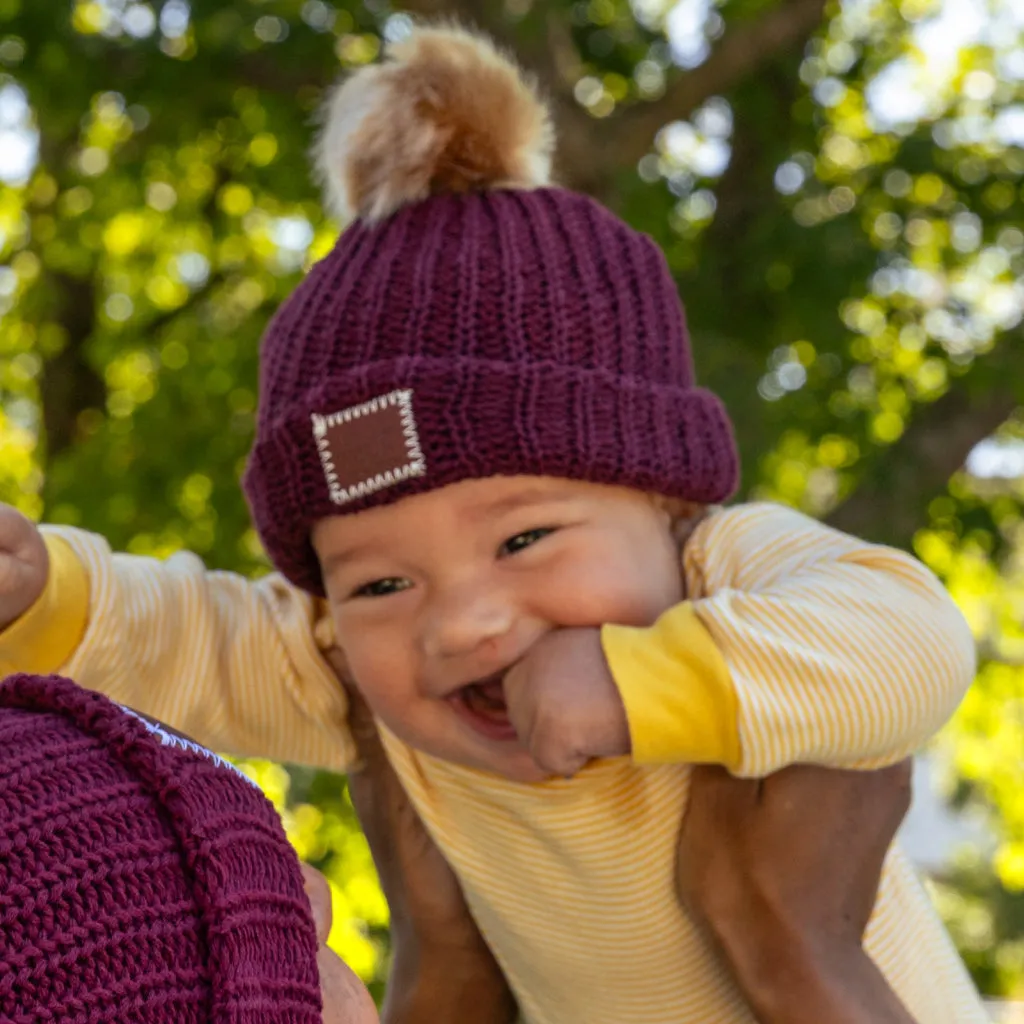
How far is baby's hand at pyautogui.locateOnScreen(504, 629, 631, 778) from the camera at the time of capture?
1.46 m

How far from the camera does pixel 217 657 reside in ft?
6.27

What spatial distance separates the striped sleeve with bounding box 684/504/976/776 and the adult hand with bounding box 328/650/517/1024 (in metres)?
0.52

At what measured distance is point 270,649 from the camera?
1.93 metres

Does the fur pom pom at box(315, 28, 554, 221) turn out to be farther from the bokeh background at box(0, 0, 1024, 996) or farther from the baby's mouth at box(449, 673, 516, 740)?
the bokeh background at box(0, 0, 1024, 996)

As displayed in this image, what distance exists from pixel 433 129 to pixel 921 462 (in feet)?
12.6

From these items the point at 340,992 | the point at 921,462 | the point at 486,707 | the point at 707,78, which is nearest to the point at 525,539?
the point at 486,707

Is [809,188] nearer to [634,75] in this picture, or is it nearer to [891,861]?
[634,75]

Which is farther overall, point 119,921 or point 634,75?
point 634,75

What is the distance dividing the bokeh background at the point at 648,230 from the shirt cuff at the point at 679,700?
282 cm

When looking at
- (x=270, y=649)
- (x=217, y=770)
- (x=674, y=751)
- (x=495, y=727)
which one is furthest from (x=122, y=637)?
(x=217, y=770)

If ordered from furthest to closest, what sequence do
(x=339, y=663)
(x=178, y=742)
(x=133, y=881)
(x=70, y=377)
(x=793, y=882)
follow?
(x=70, y=377)
(x=339, y=663)
(x=793, y=882)
(x=178, y=742)
(x=133, y=881)

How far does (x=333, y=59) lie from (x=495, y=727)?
13.7ft

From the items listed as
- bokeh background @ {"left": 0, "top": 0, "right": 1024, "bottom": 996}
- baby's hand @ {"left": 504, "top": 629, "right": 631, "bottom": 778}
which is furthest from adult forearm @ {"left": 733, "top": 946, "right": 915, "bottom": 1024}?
bokeh background @ {"left": 0, "top": 0, "right": 1024, "bottom": 996}

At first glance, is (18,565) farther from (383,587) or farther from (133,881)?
(133,881)
